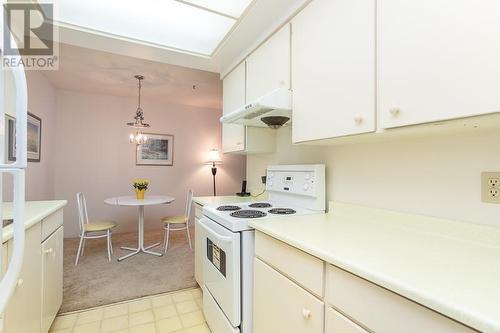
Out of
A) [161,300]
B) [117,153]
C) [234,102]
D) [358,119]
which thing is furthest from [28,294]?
[117,153]

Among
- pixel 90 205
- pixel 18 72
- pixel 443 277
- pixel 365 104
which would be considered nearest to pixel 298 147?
pixel 365 104

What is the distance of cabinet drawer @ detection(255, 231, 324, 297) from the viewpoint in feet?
3.02

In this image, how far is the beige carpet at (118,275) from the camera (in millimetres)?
2207

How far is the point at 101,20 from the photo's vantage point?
1776 mm

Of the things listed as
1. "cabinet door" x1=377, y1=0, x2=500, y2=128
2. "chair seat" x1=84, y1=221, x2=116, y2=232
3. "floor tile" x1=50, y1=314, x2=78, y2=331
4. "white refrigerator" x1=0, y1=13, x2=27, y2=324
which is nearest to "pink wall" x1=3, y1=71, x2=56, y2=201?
"chair seat" x1=84, y1=221, x2=116, y2=232

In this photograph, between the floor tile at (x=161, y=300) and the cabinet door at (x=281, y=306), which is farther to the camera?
the floor tile at (x=161, y=300)

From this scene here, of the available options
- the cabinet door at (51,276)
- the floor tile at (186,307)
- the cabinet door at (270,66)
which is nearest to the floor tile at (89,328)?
the cabinet door at (51,276)

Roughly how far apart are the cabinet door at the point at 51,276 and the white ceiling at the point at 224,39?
145cm

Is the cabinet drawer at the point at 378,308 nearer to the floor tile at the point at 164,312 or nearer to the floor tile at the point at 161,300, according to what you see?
the floor tile at the point at 164,312

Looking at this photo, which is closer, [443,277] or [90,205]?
[443,277]

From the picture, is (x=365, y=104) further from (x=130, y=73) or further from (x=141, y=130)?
(x=141, y=130)

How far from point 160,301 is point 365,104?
2188mm

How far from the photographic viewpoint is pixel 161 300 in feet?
7.12

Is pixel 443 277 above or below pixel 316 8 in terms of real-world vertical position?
below
